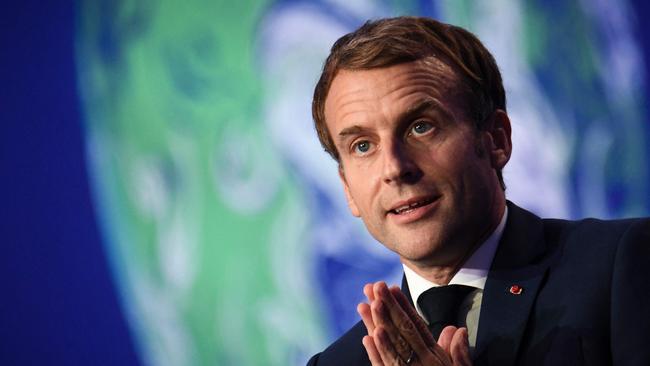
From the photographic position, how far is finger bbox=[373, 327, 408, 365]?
5.93ft

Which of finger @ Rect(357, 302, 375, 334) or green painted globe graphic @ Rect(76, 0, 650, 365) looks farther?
green painted globe graphic @ Rect(76, 0, 650, 365)

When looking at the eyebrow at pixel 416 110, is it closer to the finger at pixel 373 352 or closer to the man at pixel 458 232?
the man at pixel 458 232

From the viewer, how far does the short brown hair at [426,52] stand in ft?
6.98

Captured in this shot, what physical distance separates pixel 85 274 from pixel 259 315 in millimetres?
830

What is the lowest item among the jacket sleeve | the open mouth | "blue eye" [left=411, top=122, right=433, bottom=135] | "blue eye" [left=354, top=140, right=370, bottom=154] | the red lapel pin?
the jacket sleeve

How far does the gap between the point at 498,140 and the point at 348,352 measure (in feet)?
2.18

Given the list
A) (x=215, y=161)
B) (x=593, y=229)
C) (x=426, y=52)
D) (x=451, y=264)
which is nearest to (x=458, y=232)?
(x=451, y=264)

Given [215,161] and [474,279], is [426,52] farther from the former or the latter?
[215,161]

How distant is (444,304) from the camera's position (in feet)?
6.81

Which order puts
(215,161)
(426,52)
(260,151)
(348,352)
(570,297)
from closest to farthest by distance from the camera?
(570,297)
(426,52)
(348,352)
(260,151)
(215,161)

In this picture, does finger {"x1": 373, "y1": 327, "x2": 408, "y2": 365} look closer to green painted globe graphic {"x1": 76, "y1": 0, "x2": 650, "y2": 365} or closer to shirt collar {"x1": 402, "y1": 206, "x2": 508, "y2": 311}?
shirt collar {"x1": 402, "y1": 206, "x2": 508, "y2": 311}

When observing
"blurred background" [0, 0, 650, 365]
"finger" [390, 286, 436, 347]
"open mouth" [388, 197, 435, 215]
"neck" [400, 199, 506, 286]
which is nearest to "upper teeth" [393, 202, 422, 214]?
"open mouth" [388, 197, 435, 215]

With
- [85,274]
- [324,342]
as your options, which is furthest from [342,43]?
[85,274]

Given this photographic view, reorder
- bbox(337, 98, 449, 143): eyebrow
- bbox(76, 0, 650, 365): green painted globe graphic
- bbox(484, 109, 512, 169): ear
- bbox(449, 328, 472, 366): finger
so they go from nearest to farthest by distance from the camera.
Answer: bbox(449, 328, 472, 366): finger, bbox(337, 98, 449, 143): eyebrow, bbox(484, 109, 512, 169): ear, bbox(76, 0, 650, 365): green painted globe graphic
